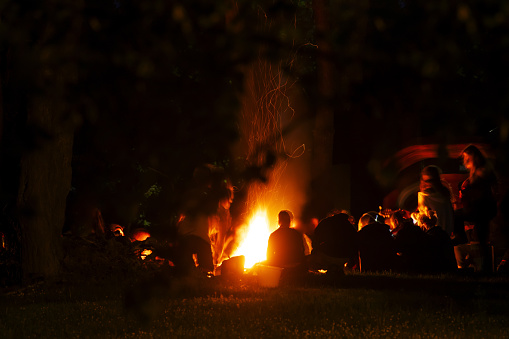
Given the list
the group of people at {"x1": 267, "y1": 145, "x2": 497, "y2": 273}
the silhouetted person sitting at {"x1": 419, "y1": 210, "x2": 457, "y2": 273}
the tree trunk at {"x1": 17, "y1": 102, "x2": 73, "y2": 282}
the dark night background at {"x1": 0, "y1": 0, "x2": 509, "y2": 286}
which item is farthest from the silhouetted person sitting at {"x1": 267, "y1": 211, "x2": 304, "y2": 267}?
the dark night background at {"x1": 0, "y1": 0, "x2": 509, "y2": 286}

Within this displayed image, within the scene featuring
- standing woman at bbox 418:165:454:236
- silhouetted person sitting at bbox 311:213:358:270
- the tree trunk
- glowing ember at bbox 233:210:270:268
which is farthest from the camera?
glowing ember at bbox 233:210:270:268

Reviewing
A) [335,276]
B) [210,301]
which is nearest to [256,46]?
[210,301]

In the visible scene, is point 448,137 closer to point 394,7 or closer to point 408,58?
point 408,58

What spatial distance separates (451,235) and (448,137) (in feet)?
33.7

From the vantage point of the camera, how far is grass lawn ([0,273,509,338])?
7367mm

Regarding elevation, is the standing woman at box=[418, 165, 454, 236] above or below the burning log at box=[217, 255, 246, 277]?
above

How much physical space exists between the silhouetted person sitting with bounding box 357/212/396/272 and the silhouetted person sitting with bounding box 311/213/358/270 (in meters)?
0.22

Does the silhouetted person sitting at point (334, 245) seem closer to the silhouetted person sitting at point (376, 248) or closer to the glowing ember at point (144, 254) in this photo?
the silhouetted person sitting at point (376, 248)

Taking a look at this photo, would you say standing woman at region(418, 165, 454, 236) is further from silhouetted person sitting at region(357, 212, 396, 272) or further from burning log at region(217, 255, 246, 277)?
burning log at region(217, 255, 246, 277)

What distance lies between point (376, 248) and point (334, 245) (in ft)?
2.75

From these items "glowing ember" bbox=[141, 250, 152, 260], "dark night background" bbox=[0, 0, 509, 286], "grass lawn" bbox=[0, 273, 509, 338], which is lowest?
"grass lawn" bbox=[0, 273, 509, 338]

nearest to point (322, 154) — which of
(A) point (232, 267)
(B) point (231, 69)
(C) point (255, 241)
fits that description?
(C) point (255, 241)

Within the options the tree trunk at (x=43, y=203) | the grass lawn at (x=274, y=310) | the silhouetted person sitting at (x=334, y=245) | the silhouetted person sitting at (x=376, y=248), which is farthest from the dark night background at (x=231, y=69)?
the silhouetted person sitting at (x=376, y=248)

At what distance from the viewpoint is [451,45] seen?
303 centimetres
